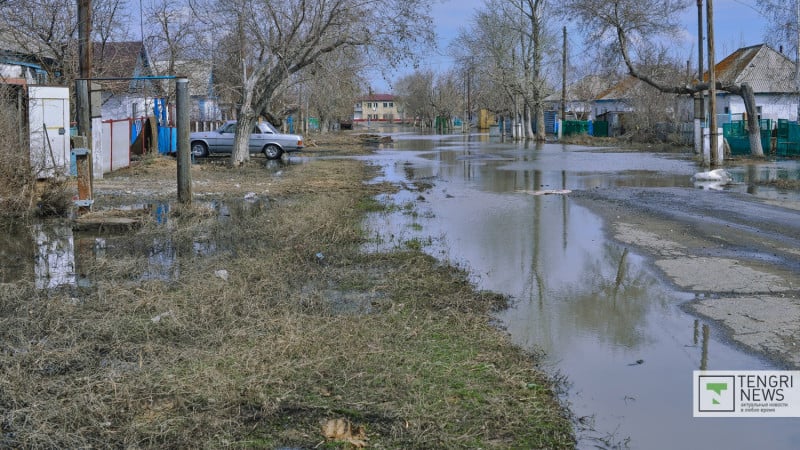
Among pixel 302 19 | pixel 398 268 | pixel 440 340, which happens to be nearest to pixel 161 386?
pixel 440 340

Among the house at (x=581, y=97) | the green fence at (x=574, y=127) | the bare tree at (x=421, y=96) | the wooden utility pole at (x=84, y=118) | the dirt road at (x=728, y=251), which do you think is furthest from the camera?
the bare tree at (x=421, y=96)

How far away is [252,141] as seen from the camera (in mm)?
31625

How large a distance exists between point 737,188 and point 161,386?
16905mm

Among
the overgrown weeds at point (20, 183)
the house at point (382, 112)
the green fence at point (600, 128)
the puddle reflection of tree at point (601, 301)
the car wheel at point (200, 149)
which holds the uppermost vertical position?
the house at point (382, 112)

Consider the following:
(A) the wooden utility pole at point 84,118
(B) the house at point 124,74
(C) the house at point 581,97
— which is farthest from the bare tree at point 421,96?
(A) the wooden utility pole at point 84,118

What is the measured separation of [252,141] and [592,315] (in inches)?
1046

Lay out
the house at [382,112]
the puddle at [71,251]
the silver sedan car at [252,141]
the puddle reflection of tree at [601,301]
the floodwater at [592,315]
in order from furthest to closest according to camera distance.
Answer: the house at [382,112]
the silver sedan car at [252,141]
the puddle at [71,251]
the puddle reflection of tree at [601,301]
the floodwater at [592,315]

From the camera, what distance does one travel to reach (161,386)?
4414mm

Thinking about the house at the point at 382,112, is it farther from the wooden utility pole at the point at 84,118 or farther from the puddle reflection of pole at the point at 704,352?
the puddle reflection of pole at the point at 704,352

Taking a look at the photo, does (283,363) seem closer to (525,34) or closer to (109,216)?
(109,216)

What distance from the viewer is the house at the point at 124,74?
87.7 feet

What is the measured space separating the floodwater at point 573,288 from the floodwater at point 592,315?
0.04 feet

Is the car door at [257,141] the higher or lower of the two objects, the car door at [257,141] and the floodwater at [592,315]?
the higher

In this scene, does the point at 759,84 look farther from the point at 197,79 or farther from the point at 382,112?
the point at 382,112
